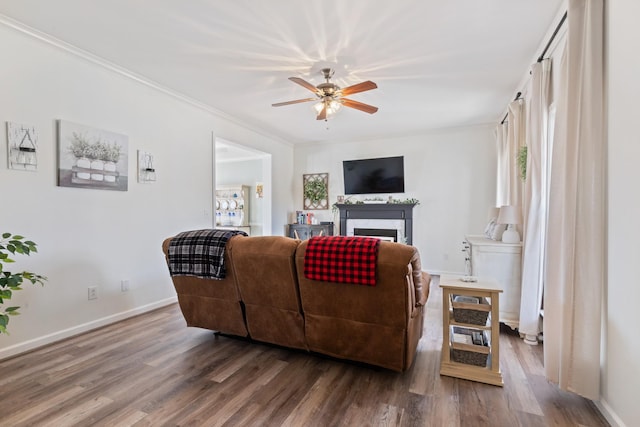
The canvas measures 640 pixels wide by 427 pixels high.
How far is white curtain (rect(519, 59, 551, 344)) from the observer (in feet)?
8.53

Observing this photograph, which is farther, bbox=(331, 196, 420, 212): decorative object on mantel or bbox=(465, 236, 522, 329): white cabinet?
bbox=(331, 196, 420, 212): decorative object on mantel

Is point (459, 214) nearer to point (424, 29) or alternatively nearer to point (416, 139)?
point (416, 139)

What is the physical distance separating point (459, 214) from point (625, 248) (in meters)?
4.00

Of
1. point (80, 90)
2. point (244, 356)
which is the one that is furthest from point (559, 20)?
point (80, 90)

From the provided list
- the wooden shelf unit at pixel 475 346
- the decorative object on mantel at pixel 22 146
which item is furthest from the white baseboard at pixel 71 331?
the wooden shelf unit at pixel 475 346

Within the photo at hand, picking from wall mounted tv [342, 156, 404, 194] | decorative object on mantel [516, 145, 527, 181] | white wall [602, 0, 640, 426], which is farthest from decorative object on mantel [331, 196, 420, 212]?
white wall [602, 0, 640, 426]

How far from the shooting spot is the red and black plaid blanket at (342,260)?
190cm

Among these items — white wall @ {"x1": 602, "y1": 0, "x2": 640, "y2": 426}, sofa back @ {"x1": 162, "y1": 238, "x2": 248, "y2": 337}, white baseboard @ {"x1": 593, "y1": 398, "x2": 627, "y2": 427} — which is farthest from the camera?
sofa back @ {"x1": 162, "y1": 238, "x2": 248, "y2": 337}

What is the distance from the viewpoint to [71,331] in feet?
9.22

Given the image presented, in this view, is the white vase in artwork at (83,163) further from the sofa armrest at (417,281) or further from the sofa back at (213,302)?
the sofa armrest at (417,281)

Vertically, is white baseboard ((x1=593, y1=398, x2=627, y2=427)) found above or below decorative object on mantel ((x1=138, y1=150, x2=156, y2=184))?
below

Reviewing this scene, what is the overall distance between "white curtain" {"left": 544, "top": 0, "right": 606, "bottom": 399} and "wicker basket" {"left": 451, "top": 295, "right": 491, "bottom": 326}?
1.26 feet

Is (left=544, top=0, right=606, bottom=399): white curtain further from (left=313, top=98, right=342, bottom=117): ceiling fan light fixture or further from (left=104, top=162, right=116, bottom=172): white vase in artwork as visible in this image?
(left=104, top=162, right=116, bottom=172): white vase in artwork

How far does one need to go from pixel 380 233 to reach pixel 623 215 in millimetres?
4392
